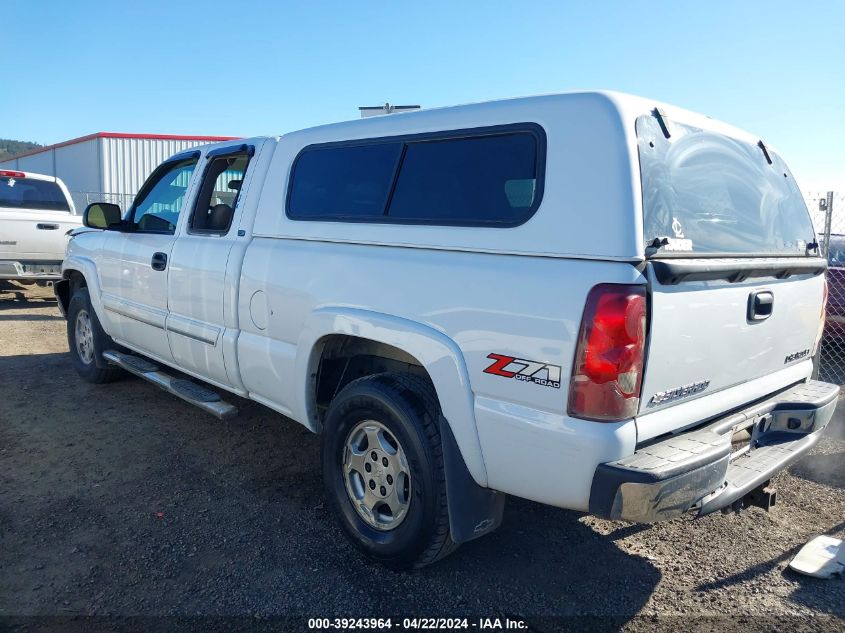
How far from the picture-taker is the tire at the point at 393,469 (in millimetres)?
2842

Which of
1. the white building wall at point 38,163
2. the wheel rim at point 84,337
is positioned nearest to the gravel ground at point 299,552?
the wheel rim at point 84,337

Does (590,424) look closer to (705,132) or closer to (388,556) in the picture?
(388,556)

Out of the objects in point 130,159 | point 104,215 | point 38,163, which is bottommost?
point 104,215

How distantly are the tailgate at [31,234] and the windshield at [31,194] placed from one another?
35cm

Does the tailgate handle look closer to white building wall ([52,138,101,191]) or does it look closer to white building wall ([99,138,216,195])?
white building wall ([99,138,216,195])

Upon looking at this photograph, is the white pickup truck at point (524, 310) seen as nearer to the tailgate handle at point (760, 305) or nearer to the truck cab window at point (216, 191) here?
the tailgate handle at point (760, 305)

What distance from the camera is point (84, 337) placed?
626 cm

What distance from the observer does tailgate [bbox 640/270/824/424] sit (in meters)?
2.41

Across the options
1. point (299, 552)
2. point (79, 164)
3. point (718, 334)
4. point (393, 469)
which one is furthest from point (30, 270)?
point (79, 164)

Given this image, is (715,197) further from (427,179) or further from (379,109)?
(379,109)

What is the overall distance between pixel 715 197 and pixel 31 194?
11.0 m

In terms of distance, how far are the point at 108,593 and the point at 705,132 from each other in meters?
3.42

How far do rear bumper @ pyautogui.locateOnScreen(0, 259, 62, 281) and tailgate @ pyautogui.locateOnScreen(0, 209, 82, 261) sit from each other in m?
0.08

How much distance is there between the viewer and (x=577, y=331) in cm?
232
